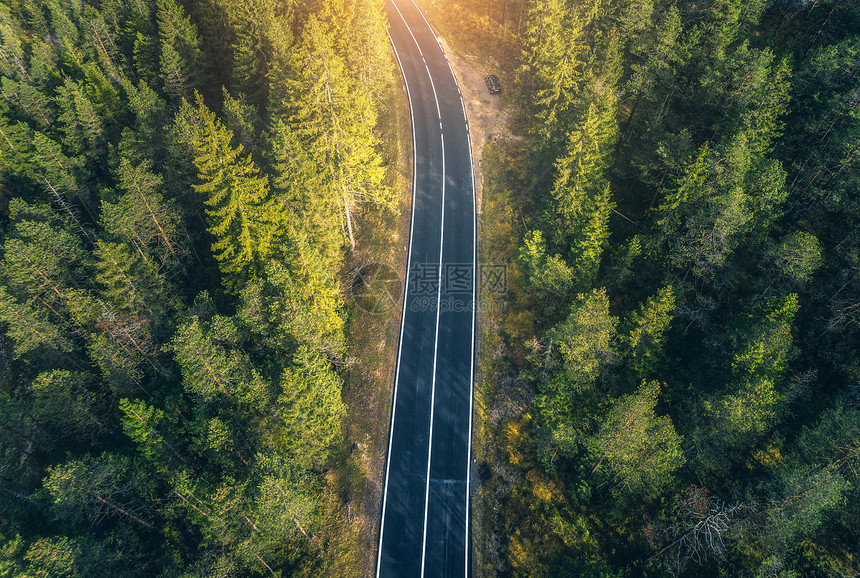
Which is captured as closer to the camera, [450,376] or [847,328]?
[847,328]

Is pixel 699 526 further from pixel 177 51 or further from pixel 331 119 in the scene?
pixel 177 51

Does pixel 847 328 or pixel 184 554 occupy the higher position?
pixel 847 328

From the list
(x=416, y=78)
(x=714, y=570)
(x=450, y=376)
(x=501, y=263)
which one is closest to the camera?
(x=714, y=570)

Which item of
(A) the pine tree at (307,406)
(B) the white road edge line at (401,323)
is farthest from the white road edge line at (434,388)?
(A) the pine tree at (307,406)

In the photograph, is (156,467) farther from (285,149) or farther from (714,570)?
(714,570)

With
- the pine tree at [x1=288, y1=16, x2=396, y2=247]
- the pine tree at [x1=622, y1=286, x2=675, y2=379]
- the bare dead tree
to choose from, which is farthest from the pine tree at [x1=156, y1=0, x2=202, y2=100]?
the bare dead tree

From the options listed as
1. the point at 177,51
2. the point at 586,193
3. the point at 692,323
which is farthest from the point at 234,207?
the point at 692,323

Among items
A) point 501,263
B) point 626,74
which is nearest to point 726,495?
point 501,263

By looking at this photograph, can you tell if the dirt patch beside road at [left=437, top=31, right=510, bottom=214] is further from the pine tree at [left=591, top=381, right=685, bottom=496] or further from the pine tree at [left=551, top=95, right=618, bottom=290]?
the pine tree at [left=591, top=381, right=685, bottom=496]
